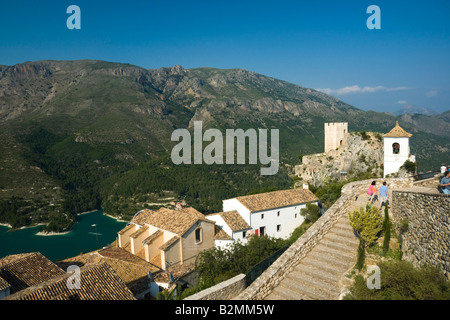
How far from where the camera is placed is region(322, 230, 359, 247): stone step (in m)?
9.94

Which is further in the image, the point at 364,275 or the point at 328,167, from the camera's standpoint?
the point at 328,167

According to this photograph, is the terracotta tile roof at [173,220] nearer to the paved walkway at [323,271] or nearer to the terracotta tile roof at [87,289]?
the terracotta tile roof at [87,289]

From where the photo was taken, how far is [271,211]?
26734 millimetres

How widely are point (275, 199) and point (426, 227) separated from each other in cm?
2040

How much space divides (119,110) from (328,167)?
373 ft

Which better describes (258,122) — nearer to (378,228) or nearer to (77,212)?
(77,212)

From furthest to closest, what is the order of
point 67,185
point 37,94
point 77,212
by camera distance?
point 37,94, point 67,185, point 77,212

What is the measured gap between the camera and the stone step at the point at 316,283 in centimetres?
807

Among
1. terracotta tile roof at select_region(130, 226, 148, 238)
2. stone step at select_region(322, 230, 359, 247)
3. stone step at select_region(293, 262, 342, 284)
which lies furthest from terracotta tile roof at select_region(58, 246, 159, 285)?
stone step at select_region(322, 230, 359, 247)

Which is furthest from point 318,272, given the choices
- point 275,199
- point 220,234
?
point 275,199

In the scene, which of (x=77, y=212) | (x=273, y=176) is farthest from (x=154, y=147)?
(x=273, y=176)

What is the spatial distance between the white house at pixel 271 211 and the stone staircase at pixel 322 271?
14.9m

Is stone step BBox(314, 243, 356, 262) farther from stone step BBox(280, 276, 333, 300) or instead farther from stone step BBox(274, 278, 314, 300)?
stone step BBox(274, 278, 314, 300)

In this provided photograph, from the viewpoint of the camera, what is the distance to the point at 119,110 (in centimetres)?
12875
